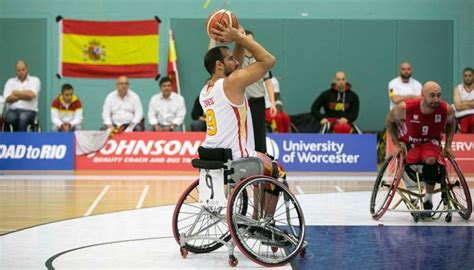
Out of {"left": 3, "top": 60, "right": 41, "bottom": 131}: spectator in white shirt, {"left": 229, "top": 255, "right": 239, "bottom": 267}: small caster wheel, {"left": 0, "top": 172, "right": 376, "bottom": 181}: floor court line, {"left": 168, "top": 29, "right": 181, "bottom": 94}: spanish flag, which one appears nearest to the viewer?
{"left": 229, "top": 255, "right": 239, "bottom": 267}: small caster wheel

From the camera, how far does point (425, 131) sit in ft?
28.5

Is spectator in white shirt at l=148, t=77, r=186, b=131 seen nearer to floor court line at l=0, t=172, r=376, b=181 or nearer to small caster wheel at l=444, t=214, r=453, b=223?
floor court line at l=0, t=172, r=376, b=181

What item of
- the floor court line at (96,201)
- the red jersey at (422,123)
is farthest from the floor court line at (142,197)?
the red jersey at (422,123)

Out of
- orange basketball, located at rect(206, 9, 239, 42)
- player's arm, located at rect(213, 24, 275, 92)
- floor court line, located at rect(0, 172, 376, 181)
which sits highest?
orange basketball, located at rect(206, 9, 239, 42)

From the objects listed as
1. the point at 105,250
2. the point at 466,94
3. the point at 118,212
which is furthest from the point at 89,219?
the point at 466,94

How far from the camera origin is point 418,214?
8.68 metres

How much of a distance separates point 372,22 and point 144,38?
13.8ft

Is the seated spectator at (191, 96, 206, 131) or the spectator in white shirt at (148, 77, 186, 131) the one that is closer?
the seated spectator at (191, 96, 206, 131)

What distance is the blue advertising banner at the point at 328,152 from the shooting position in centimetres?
1464

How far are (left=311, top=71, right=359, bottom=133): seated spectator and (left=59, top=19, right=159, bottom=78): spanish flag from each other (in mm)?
3550

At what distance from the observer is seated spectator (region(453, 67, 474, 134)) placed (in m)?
14.9

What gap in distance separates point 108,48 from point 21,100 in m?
2.66

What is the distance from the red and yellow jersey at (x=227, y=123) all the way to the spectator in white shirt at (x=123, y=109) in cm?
849

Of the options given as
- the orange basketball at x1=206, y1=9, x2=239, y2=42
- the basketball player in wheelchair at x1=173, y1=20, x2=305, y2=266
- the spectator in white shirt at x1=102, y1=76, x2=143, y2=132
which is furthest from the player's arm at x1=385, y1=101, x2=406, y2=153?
the spectator in white shirt at x1=102, y1=76, x2=143, y2=132
